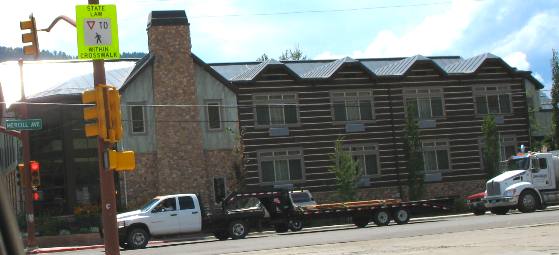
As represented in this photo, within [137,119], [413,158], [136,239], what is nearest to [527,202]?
[413,158]

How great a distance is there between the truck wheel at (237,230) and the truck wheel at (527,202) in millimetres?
12466

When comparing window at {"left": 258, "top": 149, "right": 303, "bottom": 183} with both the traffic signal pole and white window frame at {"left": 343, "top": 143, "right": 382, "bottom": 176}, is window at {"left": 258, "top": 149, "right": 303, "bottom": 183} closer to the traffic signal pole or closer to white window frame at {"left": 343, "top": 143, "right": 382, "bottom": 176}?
white window frame at {"left": 343, "top": 143, "right": 382, "bottom": 176}

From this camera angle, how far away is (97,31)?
530 inches

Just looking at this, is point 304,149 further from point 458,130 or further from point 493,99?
point 493,99

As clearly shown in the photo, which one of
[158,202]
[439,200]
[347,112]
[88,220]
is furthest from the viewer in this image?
[347,112]

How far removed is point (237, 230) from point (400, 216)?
740 cm

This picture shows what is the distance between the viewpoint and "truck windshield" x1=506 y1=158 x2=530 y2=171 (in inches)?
1281

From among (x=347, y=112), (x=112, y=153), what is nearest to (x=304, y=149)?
(x=347, y=112)

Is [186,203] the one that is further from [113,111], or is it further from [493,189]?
[493,189]

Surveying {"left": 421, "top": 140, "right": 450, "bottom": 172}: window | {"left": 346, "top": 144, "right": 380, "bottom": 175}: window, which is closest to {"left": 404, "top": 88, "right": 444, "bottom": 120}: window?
{"left": 421, "top": 140, "right": 450, "bottom": 172}: window

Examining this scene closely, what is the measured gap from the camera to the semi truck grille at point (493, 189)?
105ft

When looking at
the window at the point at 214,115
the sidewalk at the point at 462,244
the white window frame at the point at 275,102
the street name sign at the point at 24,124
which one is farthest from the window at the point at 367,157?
the street name sign at the point at 24,124

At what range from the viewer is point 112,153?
512 inches

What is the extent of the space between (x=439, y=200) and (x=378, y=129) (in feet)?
34.7
